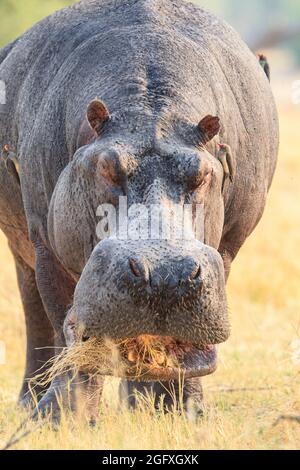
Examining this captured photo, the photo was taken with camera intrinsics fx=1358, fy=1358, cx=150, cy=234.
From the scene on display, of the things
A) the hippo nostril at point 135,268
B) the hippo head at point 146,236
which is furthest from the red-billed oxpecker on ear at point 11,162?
the hippo nostril at point 135,268

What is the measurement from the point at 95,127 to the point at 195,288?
3.55ft

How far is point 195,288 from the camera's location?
5477 mm

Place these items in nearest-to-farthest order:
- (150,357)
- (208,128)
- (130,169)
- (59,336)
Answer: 1. (150,357)
2. (130,169)
3. (208,128)
4. (59,336)

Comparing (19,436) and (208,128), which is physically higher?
(208,128)

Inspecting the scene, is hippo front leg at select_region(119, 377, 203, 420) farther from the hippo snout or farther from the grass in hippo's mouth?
the hippo snout

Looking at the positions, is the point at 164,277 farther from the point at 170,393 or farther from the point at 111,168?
the point at 170,393

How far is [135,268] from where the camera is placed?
213 inches

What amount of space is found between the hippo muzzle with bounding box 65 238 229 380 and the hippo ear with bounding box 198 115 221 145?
0.68 metres

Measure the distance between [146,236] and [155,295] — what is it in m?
0.27

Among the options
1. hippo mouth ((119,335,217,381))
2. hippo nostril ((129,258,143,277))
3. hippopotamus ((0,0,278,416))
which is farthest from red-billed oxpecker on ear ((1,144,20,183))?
hippo nostril ((129,258,143,277))

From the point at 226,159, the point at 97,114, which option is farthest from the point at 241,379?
the point at 97,114

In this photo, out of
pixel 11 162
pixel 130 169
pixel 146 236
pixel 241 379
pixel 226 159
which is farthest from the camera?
pixel 241 379

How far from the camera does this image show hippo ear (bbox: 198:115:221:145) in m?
6.09
